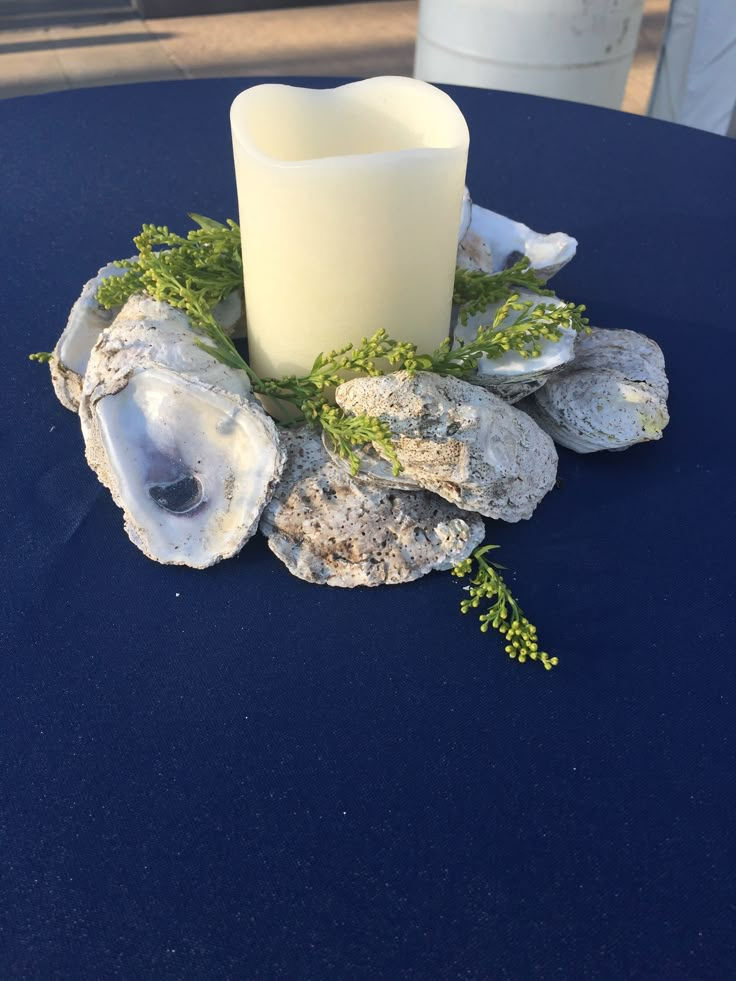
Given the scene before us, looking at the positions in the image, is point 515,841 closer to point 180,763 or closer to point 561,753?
point 561,753

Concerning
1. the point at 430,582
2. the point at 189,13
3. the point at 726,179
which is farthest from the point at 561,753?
the point at 189,13

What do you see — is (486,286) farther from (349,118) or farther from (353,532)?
(353,532)

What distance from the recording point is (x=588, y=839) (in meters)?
0.66

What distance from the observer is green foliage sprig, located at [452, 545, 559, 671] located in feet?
2.53

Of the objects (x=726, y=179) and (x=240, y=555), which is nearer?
(x=240, y=555)

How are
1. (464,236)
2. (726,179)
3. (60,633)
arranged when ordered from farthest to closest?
(726,179), (464,236), (60,633)


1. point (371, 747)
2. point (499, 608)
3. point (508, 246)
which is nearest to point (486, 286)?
point (508, 246)

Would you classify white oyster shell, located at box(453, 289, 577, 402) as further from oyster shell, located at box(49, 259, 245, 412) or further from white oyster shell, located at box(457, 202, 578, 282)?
oyster shell, located at box(49, 259, 245, 412)

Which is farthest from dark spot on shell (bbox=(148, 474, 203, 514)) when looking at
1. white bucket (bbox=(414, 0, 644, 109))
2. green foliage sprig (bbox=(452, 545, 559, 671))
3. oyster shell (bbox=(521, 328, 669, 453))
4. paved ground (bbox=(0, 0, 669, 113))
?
paved ground (bbox=(0, 0, 669, 113))

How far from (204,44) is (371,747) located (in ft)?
11.4

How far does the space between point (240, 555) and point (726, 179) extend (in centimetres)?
107

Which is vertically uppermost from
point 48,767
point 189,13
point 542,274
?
point 542,274

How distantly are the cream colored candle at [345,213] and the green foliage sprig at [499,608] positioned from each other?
24 cm

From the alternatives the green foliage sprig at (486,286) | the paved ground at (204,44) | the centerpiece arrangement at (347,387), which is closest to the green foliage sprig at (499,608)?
the centerpiece arrangement at (347,387)
